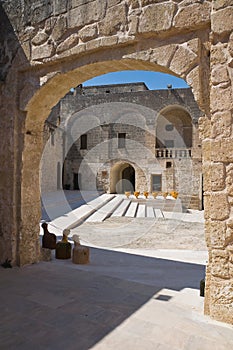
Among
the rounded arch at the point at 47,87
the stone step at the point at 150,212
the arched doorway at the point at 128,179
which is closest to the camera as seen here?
the rounded arch at the point at 47,87

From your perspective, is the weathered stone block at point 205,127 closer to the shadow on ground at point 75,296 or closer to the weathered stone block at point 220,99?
the weathered stone block at point 220,99

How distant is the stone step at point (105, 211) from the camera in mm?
11739

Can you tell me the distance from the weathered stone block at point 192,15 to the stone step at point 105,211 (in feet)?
29.9

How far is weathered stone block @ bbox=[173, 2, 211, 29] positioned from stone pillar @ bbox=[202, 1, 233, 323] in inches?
5.1

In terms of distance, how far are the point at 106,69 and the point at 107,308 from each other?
9.37 feet

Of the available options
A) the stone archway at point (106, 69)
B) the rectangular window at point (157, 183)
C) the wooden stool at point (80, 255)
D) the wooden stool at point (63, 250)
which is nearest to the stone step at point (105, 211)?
the rectangular window at point (157, 183)

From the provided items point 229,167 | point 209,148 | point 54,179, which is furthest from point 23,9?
point 54,179

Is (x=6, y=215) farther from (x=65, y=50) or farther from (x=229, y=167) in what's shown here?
(x=229, y=167)

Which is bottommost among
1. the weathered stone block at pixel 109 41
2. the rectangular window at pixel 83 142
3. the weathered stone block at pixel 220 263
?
the weathered stone block at pixel 220 263

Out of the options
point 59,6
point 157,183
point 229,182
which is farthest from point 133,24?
point 157,183

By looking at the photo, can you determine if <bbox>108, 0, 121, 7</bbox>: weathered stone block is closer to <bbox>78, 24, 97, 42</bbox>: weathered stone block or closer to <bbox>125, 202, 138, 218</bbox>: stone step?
<bbox>78, 24, 97, 42</bbox>: weathered stone block

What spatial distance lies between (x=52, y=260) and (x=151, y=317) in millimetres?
2523

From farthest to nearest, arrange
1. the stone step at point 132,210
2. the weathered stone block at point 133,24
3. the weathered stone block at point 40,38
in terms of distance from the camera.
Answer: the stone step at point 132,210
the weathered stone block at point 40,38
the weathered stone block at point 133,24

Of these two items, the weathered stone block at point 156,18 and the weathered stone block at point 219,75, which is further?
the weathered stone block at point 156,18
